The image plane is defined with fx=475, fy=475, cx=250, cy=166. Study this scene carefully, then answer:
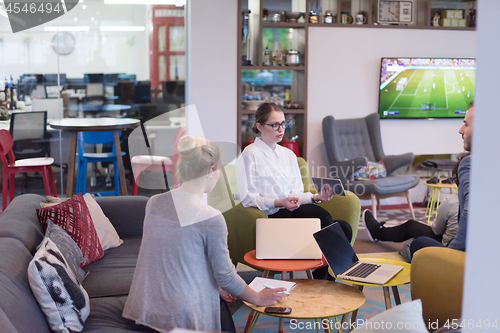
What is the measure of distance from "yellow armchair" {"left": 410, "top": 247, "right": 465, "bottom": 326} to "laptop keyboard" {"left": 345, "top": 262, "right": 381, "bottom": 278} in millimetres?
192

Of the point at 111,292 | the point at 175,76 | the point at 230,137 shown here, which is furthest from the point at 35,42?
the point at 111,292

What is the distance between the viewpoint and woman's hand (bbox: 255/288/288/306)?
183cm

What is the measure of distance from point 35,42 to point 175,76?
1.66 m

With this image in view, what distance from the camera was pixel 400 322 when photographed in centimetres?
122

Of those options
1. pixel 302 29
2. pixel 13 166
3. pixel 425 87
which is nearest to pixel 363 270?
pixel 302 29

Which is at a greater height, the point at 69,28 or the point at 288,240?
the point at 69,28

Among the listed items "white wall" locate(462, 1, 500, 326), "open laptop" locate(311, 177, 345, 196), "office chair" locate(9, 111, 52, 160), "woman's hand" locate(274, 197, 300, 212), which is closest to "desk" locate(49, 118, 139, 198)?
"office chair" locate(9, 111, 52, 160)

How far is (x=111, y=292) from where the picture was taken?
2273mm

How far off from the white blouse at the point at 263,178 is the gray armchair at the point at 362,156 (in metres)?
1.97

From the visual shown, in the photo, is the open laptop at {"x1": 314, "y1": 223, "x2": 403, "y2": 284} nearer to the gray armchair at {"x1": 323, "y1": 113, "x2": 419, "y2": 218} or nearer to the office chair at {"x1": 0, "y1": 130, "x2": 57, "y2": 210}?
the gray armchair at {"x1": 323, "y1": 113, "x2": 419, "y2": 218}

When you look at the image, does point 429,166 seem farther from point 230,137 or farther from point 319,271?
point 319,271

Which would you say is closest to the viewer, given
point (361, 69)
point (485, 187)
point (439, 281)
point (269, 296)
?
point (485, 187)

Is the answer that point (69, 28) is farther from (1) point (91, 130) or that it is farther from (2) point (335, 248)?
(2) point (335, 248)

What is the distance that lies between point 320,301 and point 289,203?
105cm
